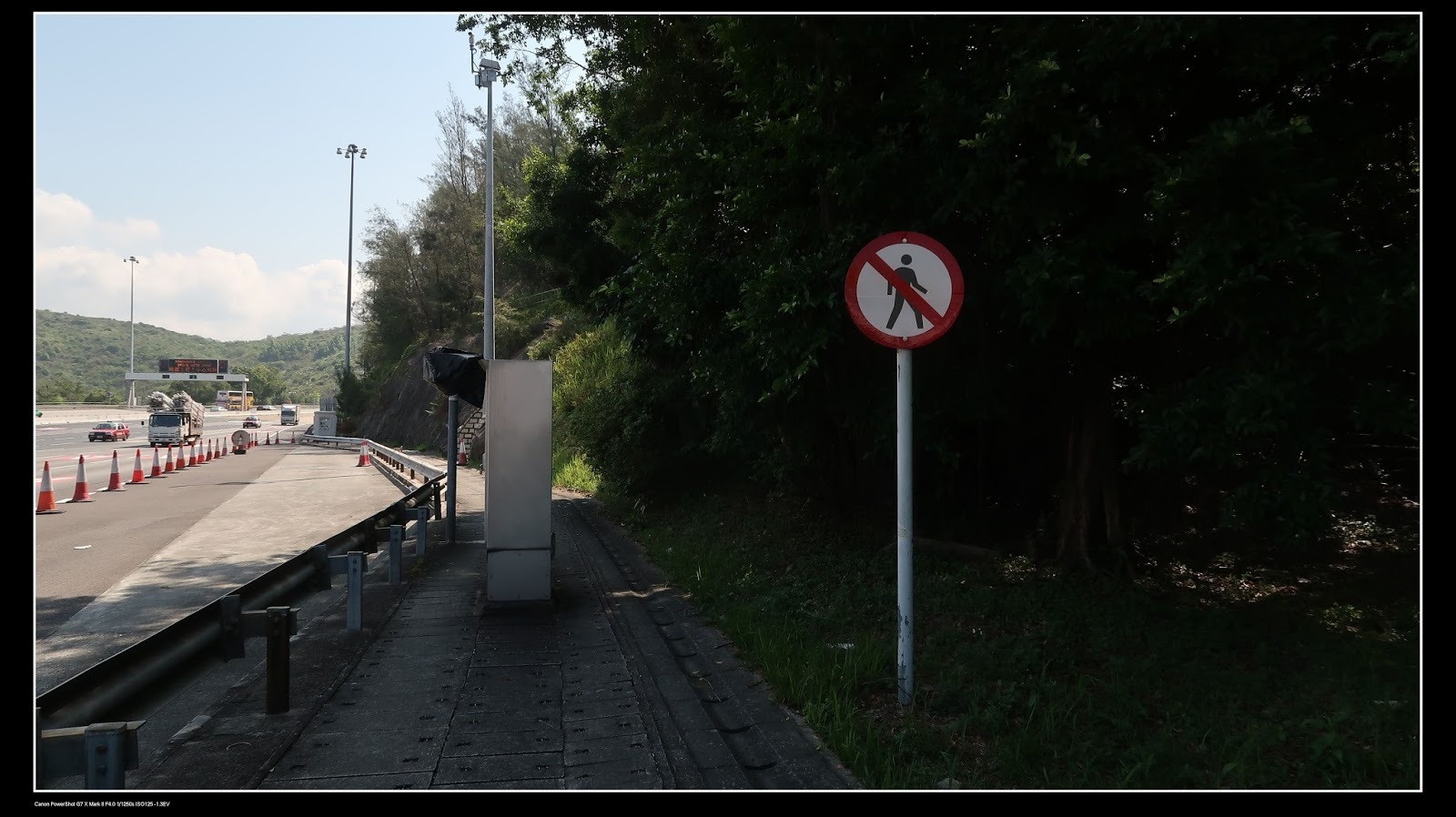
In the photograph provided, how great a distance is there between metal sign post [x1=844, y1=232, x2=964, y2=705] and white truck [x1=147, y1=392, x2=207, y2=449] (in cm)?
4181

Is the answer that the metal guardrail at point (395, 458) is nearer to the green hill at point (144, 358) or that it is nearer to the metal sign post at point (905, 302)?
the green hill at point (144, 358)

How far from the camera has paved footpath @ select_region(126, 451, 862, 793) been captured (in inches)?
163

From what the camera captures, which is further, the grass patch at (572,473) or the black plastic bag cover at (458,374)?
the grass patch at (572,473)

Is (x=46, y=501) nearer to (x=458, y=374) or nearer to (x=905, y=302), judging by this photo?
(x=458, y=374)

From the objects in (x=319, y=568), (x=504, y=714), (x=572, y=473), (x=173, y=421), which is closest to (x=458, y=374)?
(x=319, y=568)

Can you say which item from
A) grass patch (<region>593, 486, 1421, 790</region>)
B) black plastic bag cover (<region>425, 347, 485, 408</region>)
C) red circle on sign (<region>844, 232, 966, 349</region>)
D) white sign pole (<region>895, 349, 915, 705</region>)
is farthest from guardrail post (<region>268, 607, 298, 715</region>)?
black plastic bag cover (<region>425, 347, 485, 408</region>)

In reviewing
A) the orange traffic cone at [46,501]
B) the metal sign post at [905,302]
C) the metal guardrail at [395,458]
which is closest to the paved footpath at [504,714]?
the metal sign post at [905,302]

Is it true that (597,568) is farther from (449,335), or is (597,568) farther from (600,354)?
(449,335)

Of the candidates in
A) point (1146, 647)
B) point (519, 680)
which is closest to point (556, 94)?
point (519, 680)

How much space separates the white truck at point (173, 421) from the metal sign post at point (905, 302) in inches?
1646

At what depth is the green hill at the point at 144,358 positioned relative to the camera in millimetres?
11027

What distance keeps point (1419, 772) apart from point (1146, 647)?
1.97 meters

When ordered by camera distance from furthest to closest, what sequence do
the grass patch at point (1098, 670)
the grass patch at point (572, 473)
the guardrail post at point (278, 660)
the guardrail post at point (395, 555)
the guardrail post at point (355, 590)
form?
the grass patch at point (572, 473) → the guardrail post at point (395, 555) → the guardrail post at point (355, 590) → the guardrail post at point (278, 660) → the grass patch at point (1098, 670)

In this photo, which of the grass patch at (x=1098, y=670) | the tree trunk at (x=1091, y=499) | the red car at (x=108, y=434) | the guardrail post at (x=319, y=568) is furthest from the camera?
the red car at (x=108, y=434)
